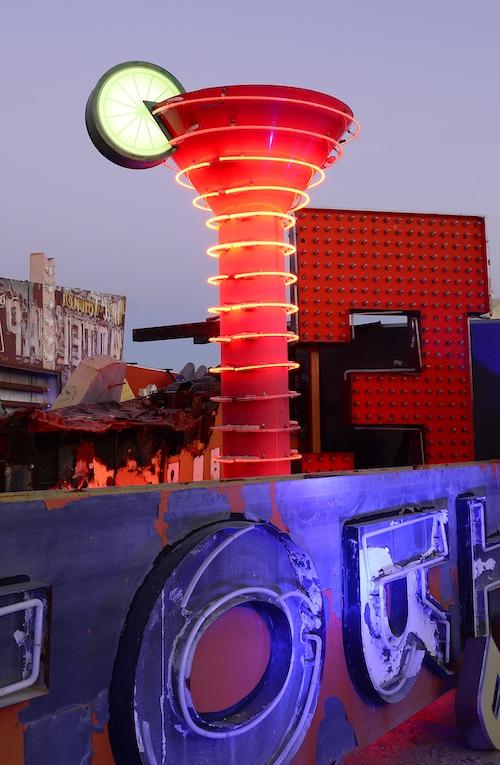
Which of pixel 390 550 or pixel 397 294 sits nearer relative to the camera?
pixel 390 550

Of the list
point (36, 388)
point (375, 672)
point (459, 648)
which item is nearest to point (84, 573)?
point (375, 672)

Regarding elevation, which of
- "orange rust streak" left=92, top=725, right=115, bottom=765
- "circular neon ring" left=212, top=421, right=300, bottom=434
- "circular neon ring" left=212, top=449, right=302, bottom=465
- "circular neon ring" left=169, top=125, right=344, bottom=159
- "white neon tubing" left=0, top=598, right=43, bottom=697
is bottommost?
"orange rust streak" left=92, top=725, right=115, bottom=765

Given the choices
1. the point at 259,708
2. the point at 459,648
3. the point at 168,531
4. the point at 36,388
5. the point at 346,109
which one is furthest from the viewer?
the point at 36,388

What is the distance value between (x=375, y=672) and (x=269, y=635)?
3.40 feet

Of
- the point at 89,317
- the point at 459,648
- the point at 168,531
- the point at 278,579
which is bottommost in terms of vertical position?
the point at 459,648

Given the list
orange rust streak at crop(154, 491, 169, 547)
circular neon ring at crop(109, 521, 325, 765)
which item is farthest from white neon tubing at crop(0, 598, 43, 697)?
orange rust streak at crop(154, 491, 169, 547)

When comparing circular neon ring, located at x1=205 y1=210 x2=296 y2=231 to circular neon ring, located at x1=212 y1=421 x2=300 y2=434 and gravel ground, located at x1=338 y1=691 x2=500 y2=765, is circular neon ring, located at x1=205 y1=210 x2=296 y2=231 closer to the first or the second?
circular neon ring, located at x1=212 y1=421 x2=300 y2=434

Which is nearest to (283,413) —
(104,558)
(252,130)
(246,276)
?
(246,276)

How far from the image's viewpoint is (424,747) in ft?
18.1

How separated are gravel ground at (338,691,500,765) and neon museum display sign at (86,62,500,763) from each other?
0.48 feet

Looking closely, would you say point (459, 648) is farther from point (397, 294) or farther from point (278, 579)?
point (397, 294)

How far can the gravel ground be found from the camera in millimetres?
5281

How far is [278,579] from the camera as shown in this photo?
4.02 m

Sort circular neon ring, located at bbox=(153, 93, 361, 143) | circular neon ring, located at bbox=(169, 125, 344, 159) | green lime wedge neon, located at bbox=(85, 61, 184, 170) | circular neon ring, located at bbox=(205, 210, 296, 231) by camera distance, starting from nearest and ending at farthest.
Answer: circular neon ring, located at bbox=(153, 93, 361, 143) → circular neon ring, located at bbox=(169, 125, 344, 159) → circular neon ring, located at bbox=(205, 210, 296, 231) → green lime wedge neon, located at bbox=(85, 61, 184, 170)
